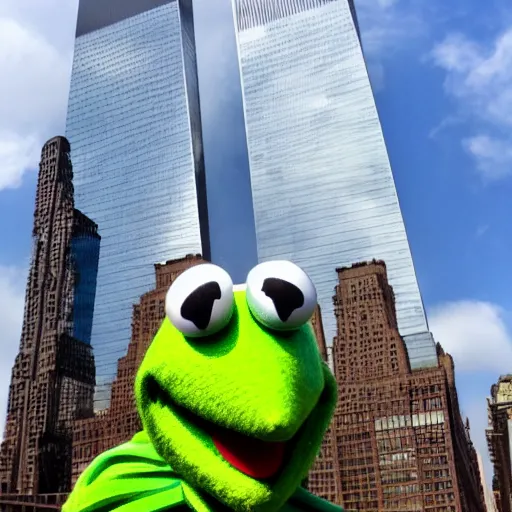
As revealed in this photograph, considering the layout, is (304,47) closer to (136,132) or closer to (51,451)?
(136,132)

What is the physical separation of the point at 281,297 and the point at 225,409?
531 mm

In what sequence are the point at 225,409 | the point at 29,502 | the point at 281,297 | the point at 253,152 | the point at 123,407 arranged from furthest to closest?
the point at 253,152, the point at 123,407, the point at 29,502, the point at 281,297, the point at 225,409

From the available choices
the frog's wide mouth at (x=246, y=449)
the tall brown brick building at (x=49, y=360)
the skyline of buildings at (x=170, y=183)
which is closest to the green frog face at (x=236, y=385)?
the frog's wide mouth at (x=246, y=449)

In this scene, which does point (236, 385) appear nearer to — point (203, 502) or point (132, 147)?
point (203, 502)

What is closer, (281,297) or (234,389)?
(234,389)

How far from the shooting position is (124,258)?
4038cm

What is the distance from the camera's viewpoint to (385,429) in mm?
26719

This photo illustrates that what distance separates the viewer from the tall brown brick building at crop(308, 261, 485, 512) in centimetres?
2538

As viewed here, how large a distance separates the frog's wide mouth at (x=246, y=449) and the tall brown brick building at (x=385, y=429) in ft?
78.0

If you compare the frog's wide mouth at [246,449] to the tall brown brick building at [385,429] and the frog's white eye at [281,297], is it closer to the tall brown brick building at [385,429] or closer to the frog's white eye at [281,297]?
the frog's white eye at [281,297]

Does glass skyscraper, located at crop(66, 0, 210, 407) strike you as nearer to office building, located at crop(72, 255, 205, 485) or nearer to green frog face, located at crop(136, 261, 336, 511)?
office building, located at crop(72, 255, 205, 485)

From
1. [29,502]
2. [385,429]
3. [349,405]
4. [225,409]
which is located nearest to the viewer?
[225,409]

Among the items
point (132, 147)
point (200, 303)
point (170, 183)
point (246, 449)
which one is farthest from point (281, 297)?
point (132, 147)

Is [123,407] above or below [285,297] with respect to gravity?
above
